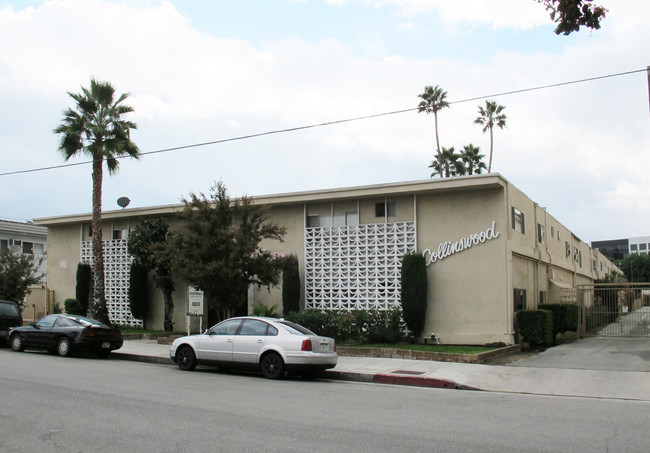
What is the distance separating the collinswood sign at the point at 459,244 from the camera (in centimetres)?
2044

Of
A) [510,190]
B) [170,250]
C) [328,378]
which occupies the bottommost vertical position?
[328,378]

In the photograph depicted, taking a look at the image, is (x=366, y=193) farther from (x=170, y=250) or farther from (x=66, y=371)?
(x=66, y=371)

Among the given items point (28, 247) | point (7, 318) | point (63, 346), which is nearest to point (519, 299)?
point (63, 346)

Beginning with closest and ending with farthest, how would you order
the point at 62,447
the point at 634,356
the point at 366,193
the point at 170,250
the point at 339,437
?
the point at 62,447, the point at 339,437, the point at 634,356, the point at 170,250, the point at 366,193

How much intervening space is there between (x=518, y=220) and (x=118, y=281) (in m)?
18.0

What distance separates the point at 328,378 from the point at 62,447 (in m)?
8.64

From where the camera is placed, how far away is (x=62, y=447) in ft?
23.4

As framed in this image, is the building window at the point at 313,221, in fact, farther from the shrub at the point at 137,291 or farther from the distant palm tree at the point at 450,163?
the distant palm tree at the point at 450,163

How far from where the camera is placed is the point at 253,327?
49.1 feet

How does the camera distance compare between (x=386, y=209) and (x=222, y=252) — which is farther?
(x=386, y=209)

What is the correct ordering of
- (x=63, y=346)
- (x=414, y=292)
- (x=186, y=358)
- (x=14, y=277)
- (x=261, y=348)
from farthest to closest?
(x=14, y=277)
(x=414, y=292)
(x=63, y=346)
(x=186, y=358)
(x=261, y=348)

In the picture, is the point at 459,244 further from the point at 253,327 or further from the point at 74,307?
the point at 74,307

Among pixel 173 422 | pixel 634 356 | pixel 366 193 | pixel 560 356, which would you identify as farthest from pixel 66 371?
pixel 634 356

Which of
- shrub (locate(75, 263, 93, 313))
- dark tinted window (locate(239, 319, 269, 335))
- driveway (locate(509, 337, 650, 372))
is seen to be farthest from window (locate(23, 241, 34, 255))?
driveway (locate(509, 337, 650, 372))
